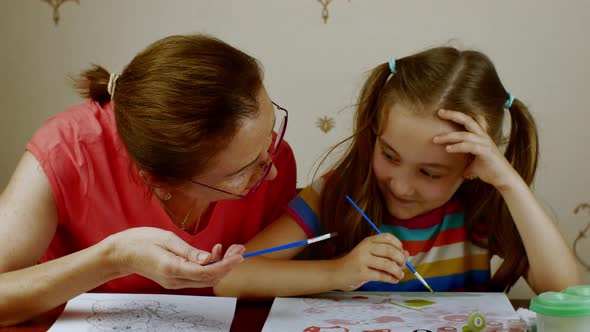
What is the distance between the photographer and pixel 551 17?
172 cm

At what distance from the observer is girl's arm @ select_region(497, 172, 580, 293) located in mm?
1198

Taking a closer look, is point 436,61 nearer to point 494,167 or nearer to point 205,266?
point 494,167

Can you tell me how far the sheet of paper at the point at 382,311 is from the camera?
3.41 ft

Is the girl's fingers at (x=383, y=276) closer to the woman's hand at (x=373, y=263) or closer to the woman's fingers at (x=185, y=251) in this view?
the woman's hand at (x=373, y=263)

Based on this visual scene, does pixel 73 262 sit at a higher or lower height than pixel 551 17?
lower

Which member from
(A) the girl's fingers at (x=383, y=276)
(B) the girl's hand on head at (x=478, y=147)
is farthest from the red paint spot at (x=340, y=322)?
(B) the girl's hand on head at (x=478, y=147)

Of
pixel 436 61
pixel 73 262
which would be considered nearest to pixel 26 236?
pixel 73 262

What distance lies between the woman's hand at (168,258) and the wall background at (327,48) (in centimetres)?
83

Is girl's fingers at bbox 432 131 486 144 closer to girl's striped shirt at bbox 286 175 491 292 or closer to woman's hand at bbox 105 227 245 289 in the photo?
girl's striped shirt at bbox 286 175 491 292

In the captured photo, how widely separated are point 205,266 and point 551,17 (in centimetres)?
118

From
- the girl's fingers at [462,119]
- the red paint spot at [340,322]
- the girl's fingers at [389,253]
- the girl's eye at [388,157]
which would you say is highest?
the girl's fingers at [462,119]

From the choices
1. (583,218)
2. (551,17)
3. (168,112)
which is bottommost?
(583,218)

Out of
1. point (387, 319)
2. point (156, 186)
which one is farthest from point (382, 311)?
point (156, 186)

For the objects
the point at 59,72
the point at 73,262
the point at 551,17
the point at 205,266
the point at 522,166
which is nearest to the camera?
the point at 205,266
